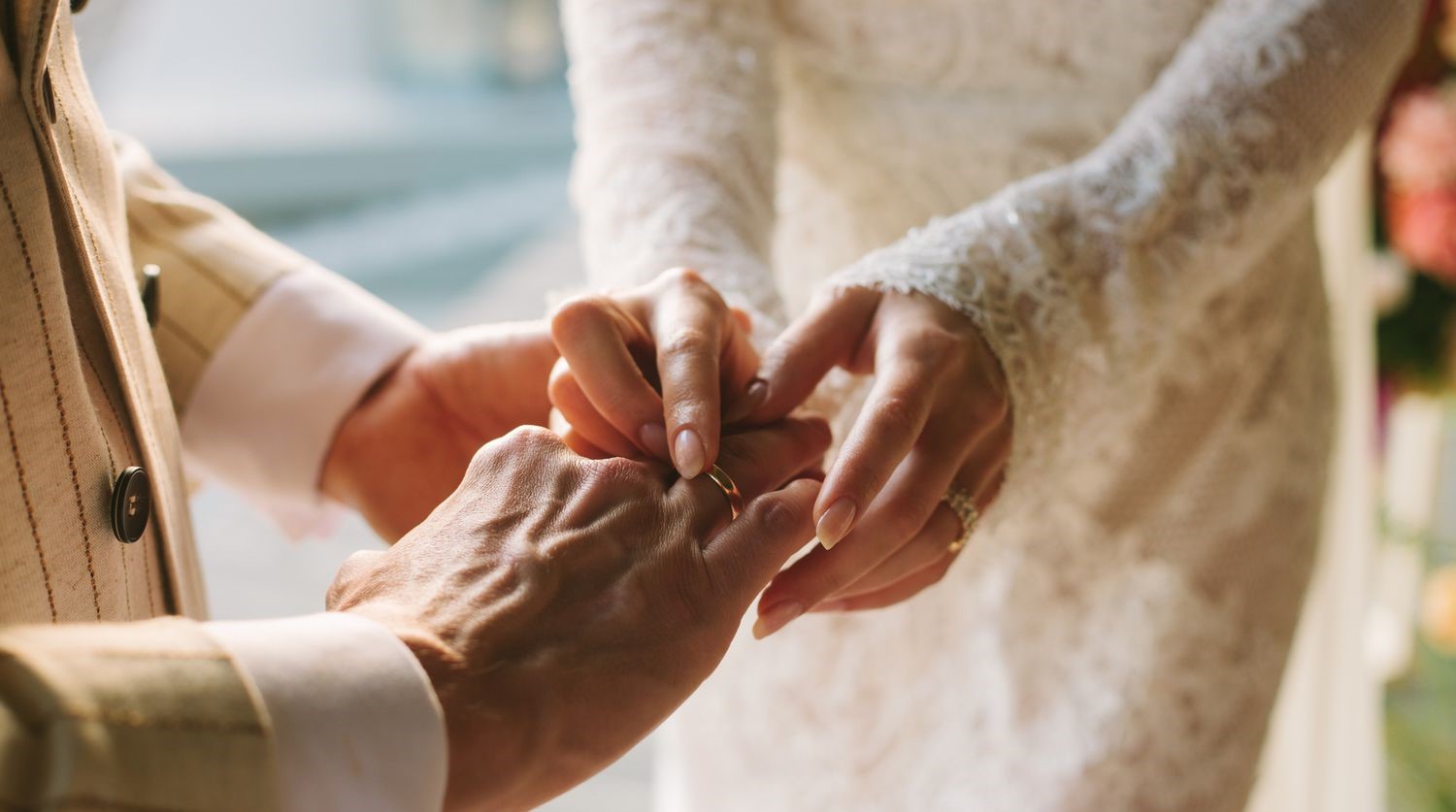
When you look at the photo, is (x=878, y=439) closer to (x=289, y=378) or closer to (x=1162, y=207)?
(x=1162, y=207)

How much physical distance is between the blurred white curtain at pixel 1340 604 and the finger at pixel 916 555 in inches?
30.5

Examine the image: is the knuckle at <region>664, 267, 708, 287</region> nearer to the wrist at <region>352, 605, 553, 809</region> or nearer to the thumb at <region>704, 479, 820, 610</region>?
the thumb at <region>704, 479, 820, 610</region>

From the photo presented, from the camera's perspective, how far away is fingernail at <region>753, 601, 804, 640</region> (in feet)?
2.20

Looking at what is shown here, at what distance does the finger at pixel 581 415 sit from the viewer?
76 cm

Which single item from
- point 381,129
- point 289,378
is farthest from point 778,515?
point 381,129

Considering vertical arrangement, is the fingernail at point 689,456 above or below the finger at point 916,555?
above

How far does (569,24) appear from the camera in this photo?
109cm

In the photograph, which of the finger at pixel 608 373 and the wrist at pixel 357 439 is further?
the wrist at pixel 357 439

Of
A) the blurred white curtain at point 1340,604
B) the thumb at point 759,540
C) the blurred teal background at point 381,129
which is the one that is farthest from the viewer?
the blurred teal background at point 381,129

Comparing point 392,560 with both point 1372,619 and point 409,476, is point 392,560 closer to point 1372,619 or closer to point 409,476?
point 409,476

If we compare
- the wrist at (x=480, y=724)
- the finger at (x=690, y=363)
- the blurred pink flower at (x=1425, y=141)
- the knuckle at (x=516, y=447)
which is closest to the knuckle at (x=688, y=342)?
the finger at (x=690, y=363)

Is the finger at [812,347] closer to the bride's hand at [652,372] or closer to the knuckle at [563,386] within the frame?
the bride's hand at [652,372]

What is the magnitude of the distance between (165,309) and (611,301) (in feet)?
1.17

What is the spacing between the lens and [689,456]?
688mm
